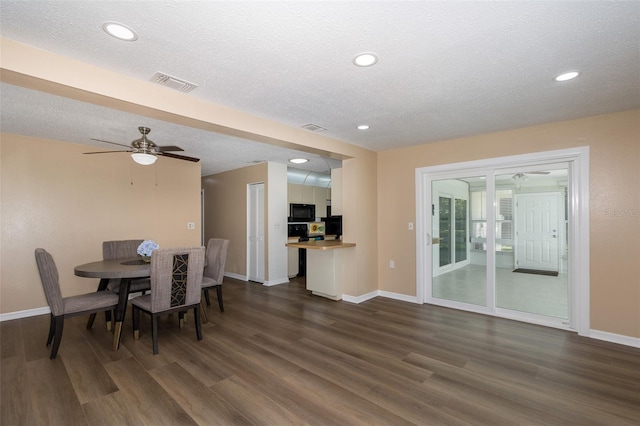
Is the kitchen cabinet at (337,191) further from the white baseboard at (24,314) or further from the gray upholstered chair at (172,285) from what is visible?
the white baseboard at (24,314)

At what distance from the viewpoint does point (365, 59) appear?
2090 mm

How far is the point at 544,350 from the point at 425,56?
2.95m

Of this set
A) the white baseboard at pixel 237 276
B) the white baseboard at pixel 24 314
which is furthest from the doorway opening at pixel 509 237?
the white baseboard at pixel 24 314

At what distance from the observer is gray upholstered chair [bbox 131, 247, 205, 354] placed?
295 cm

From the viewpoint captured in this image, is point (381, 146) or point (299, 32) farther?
point (381, 146)

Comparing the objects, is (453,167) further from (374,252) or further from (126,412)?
(126,412)

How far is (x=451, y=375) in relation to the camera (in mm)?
2451

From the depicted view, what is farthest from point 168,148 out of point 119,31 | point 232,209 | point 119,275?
point 232,209

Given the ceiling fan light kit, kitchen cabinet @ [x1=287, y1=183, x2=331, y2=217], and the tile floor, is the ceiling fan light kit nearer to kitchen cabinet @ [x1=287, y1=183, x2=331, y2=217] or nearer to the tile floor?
kitchen cabinet @ [x1=287, y1=183, x2=331, y2=217]

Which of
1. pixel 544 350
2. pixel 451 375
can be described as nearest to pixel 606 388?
pixel 544 350

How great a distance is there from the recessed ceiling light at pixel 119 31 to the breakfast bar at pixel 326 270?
3268 millimetres

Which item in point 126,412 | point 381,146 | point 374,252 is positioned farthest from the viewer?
point 374,252

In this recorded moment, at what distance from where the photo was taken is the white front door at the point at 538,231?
361 cm

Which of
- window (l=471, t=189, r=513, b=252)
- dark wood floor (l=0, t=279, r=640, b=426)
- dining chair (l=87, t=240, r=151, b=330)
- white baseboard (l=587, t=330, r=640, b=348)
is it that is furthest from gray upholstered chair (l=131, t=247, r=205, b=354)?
white baseboard (l=587, t=330, r=640, b=348)
